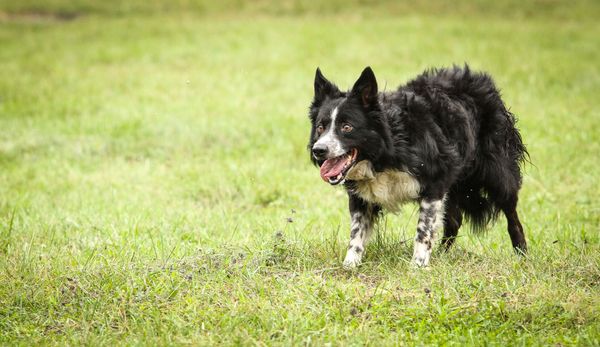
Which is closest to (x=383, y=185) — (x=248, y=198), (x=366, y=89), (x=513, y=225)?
(x=366, y=89)

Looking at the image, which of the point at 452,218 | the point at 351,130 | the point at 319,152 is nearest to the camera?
the point at 319,152

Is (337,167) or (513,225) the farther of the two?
(513,225)

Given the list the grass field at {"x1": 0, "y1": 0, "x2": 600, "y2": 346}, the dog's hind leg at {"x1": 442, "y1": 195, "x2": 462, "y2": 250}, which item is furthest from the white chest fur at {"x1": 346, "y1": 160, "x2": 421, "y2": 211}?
the dog's hind leg at {"x1": 442, "y1": 195, "x2": 462, "y2": 250}

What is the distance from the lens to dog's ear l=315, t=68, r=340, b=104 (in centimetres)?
577

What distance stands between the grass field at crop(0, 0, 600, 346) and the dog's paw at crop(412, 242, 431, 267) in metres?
0.14

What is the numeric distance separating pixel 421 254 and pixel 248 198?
11.3 ft

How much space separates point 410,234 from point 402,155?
1.62 meters

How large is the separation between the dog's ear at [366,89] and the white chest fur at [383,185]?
51 cm

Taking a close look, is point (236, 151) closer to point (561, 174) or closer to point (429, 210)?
point (561, 174)

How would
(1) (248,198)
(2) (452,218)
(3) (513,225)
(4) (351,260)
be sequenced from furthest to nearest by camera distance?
(1) (248,198), (2) (452,218), (3) (513,225), (4) (351,260)

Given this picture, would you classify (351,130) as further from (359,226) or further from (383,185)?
(359,226)

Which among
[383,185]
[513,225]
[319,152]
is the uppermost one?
[319,152]

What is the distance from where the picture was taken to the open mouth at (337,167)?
216 inches

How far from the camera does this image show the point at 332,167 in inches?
219
